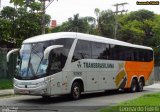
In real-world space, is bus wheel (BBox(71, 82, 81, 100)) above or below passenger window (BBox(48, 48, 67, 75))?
below

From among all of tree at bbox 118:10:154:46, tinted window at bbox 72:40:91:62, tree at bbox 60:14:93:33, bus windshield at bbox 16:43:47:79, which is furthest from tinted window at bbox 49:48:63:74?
tree at bbox 118:10:154:46

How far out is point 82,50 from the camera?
2023cm

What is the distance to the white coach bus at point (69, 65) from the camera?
58.5 ft

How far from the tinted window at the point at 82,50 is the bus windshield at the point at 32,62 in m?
1.99

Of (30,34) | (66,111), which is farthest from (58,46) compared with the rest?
(30,34)

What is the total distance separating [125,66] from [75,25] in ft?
144

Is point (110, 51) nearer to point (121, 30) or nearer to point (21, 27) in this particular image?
point (21, 27)

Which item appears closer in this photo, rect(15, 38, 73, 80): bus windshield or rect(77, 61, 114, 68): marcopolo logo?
rect(15, 38, 73, 80): bus windshield

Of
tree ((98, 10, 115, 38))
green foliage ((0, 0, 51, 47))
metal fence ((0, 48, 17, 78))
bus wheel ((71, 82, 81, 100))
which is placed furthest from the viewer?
tree ((98, 10, 115, 38))

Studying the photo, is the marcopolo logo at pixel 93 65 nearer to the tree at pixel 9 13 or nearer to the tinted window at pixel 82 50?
the tinted window at pixel 82 50

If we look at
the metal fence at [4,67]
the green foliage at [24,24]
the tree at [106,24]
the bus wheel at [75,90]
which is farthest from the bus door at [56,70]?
the tree at [106,24]

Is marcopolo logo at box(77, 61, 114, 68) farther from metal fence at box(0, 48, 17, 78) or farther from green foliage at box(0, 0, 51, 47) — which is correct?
green foliage at box(0, 0, 51, 47)

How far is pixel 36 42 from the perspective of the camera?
738 inches

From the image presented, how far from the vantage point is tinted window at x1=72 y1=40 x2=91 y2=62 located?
64.6 ft
